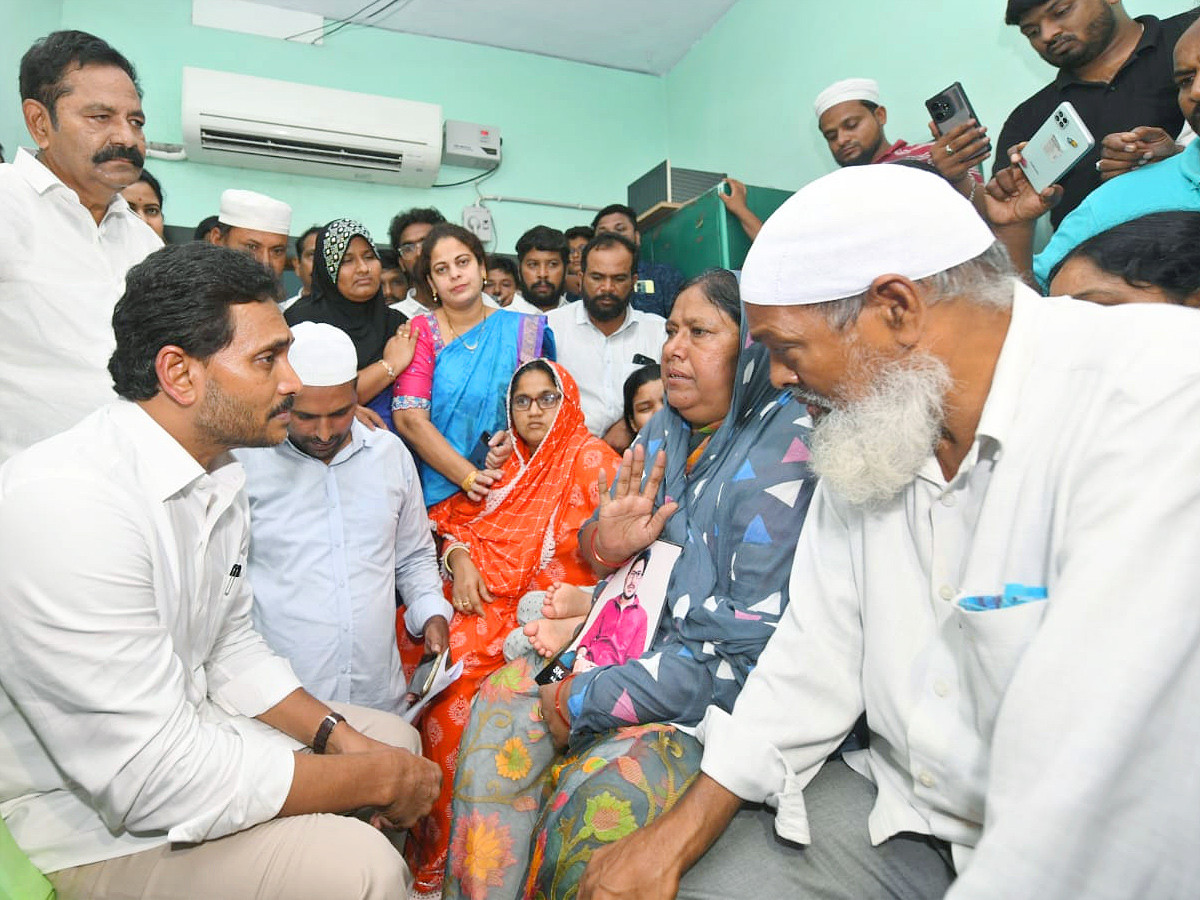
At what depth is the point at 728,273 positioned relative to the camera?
2152mm

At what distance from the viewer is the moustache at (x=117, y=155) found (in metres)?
2.30

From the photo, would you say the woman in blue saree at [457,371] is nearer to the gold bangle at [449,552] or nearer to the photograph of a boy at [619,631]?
the gold bangle at [449,552]

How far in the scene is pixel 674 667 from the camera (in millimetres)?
1667

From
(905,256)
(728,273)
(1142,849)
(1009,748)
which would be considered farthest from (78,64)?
(1142,849)

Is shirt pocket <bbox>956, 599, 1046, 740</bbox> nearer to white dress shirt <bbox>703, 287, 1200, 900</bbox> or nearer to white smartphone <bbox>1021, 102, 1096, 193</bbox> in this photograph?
white dress shirt <bbox>703, 287, 1200, 900</bbox>

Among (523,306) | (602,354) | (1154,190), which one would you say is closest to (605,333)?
(602,354)

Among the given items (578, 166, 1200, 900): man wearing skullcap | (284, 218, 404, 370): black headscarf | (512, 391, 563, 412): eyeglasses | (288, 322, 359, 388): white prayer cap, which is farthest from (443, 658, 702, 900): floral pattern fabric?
(284, 218, 404, 370): black headscarf

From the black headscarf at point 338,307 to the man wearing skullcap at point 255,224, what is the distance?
26cm

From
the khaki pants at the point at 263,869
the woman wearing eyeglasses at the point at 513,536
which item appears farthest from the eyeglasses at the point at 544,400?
the khaki pants at the point at 263,869

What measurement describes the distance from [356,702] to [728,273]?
167 centimetres

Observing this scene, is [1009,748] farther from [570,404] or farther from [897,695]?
[570,404]

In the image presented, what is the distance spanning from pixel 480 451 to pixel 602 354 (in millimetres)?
1013

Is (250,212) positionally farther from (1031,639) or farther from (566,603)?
(1031,639)

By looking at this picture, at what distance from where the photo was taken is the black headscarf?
11.2 ft
